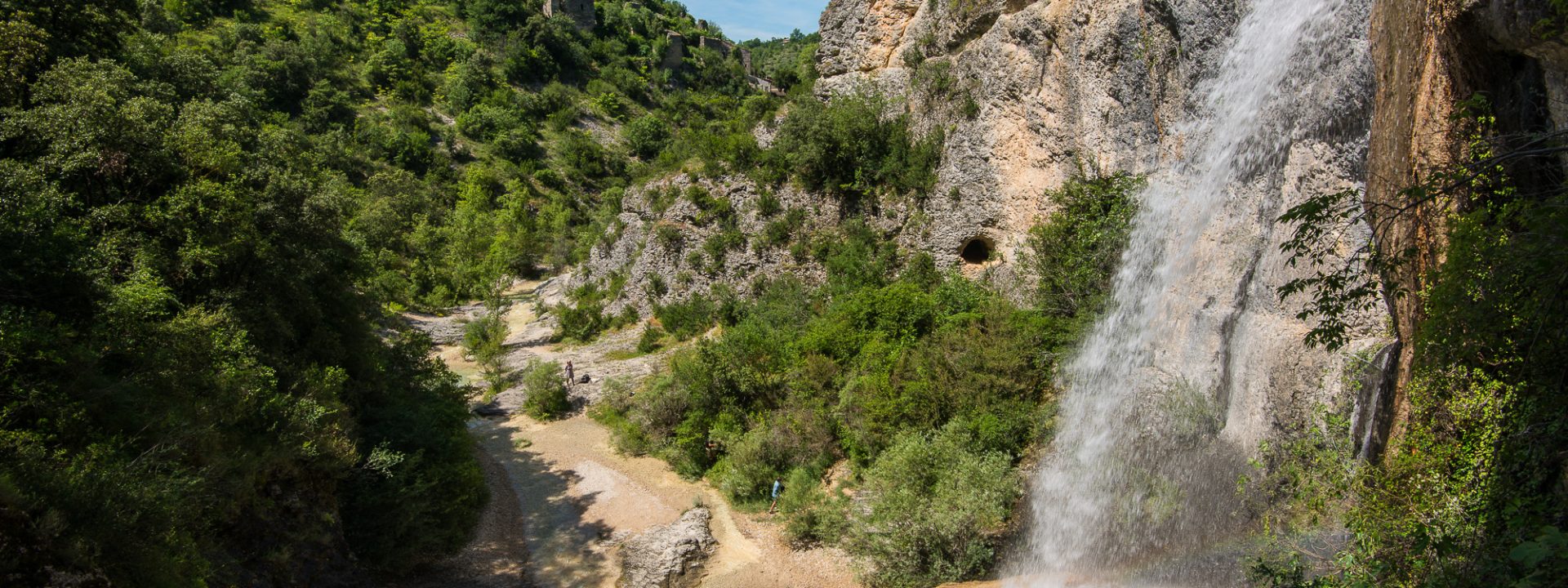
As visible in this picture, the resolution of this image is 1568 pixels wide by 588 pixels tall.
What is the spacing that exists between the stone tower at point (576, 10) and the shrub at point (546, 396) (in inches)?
1815

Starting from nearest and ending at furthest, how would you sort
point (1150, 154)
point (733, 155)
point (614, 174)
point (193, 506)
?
1. point (193, 506)
2. point (1150, 154)
3. point (733, 155)
4. point (614, 174)

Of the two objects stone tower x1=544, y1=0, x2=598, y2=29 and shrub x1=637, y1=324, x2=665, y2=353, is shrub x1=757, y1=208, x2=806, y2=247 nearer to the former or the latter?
shrub x1=637, y1=324, x2=665, y2=353

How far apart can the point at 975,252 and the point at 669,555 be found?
1006 centimetres

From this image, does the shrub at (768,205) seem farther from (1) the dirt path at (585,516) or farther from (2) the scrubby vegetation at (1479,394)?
(2) the scrubby vegetation at (1479,394)

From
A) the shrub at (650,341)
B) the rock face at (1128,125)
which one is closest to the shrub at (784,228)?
the rock face at (1128,125)

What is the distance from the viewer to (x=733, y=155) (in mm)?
22719

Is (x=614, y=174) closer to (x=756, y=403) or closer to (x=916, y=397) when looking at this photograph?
(x=756, y=403)

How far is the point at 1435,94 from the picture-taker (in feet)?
18.5

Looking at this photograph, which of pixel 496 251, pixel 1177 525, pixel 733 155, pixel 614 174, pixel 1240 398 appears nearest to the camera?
pixel 1177 525

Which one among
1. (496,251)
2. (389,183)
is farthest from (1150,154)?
(389,183)

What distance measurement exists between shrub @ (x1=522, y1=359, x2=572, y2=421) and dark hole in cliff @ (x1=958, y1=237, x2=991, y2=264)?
1120 centimetres

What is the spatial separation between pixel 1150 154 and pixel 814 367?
7641mm

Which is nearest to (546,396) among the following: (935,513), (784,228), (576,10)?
(784,228)

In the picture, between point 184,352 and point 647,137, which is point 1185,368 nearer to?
point 184,352
